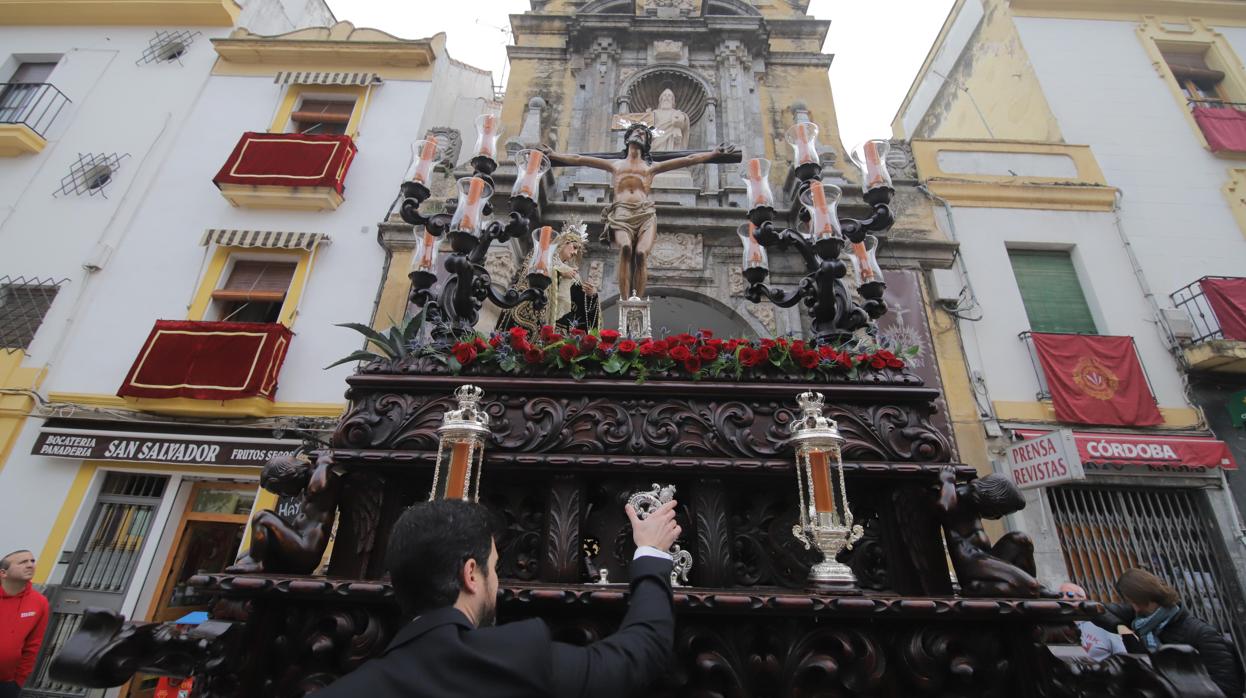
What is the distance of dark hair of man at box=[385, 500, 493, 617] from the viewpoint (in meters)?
1.47

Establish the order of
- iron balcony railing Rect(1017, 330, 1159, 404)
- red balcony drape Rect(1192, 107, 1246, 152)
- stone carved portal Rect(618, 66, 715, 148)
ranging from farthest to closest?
stone carved portal Rect(618, 66, 715, 148) < red balcony drape Rect(1192, 107, 1246, 152) < iron balcony railing Rect(1017, 330, 1159, 404)

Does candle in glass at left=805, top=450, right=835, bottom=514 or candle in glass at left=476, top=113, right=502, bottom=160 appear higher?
candle in glass at left=476, top=113, right=502, bottom=160

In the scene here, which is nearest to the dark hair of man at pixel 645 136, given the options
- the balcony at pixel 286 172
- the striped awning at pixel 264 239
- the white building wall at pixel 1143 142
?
the striped awning at pixel 264 239

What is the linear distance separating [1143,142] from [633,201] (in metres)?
11.1

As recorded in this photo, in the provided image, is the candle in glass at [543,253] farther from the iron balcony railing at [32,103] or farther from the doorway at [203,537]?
the iron balcony railing at [32,103]

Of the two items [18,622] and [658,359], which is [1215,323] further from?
[18,622]

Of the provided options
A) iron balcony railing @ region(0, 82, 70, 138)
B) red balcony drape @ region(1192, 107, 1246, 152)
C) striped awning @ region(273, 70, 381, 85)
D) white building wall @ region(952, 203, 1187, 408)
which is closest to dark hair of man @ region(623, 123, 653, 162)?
white building wall @ region(952, 203, 1187, 408)

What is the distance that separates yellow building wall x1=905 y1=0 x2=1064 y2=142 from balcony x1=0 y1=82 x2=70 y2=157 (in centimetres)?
1898

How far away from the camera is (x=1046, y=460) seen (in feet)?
20.1

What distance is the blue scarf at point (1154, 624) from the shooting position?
322cm

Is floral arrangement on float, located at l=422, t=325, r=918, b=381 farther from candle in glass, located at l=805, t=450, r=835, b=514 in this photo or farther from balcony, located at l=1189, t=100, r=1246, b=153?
balcony, located at l=1189, t=100, r=1246, b=153

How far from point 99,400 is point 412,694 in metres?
9.94

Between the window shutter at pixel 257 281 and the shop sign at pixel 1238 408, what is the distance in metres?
14.5

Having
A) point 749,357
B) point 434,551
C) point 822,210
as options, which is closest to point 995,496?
point 749,357
